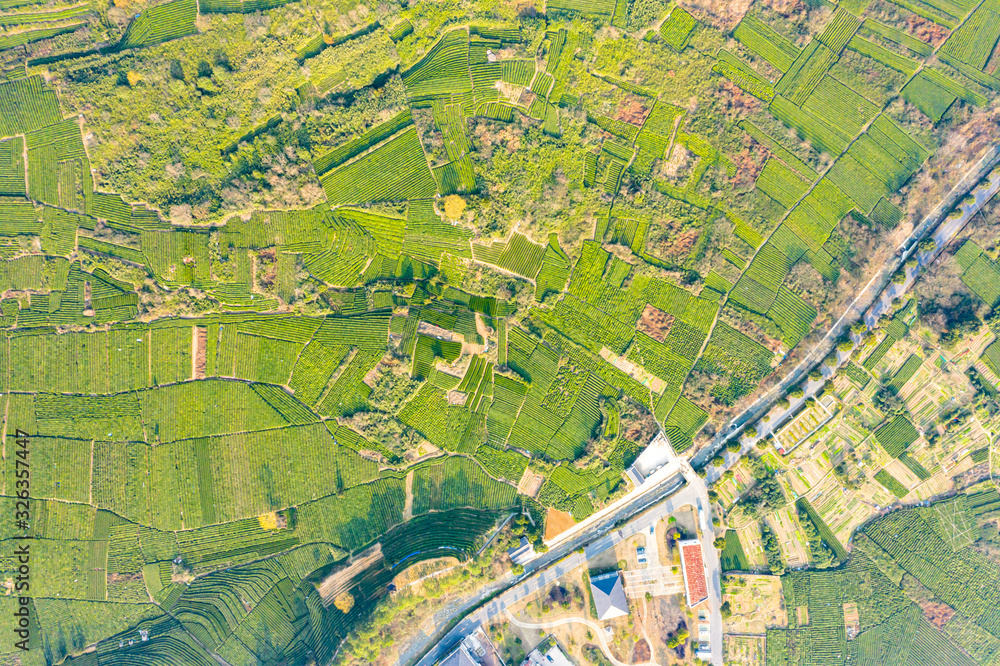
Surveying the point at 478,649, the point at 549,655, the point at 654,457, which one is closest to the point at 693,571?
the point at 654,457

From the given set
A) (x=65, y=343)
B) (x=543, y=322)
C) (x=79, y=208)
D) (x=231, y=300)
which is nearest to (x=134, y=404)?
(x=65, y=343)

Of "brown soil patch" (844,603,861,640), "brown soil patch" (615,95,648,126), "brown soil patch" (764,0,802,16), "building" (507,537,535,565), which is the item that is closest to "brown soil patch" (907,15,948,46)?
"brown soil patch" (764,0,802,16)

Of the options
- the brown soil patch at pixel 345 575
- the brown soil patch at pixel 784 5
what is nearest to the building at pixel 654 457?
the brown soil patch at pixel 345 575

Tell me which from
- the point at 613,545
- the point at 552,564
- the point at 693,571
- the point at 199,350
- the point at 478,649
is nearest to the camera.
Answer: the point at 478,649

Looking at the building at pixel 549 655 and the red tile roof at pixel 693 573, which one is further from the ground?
the red tile roof at pixel 693 573

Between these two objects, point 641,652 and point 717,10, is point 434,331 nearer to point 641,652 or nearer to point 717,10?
point 641,652

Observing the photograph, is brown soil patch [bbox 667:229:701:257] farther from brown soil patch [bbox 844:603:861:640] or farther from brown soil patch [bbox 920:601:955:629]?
brown soil patch [bbox 920:601:955:629]

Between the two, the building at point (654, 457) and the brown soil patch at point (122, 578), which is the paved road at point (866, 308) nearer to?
the building at point (654, 457)
